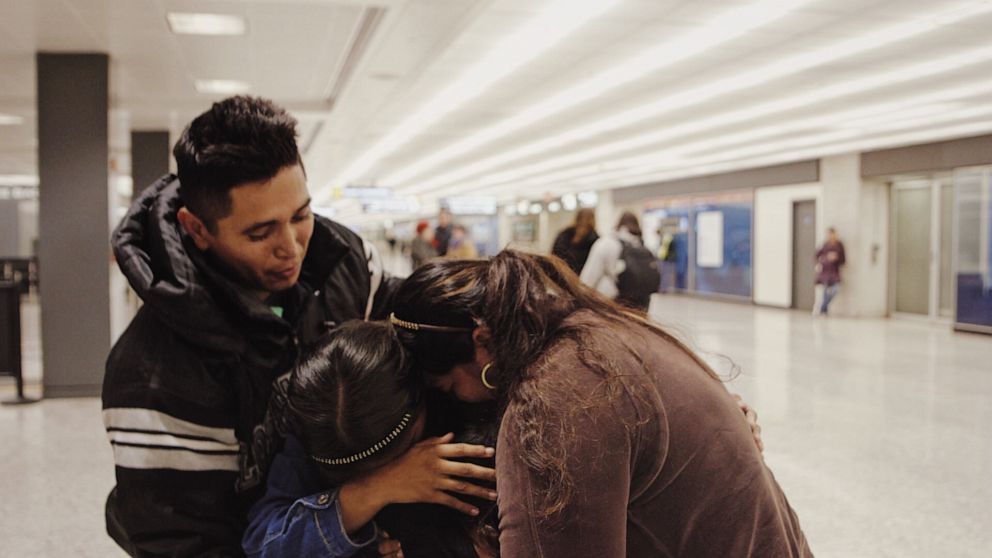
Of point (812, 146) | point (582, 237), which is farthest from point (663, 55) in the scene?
point (812, 146)

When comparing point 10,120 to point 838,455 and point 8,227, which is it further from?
point 8,227

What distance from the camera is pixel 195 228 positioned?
1443 millimetres

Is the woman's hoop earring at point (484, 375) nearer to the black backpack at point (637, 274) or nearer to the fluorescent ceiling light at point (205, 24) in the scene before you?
the black backpack at point (637, 274)

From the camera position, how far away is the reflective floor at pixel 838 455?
3592 mm

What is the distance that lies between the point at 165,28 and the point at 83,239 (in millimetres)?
2019

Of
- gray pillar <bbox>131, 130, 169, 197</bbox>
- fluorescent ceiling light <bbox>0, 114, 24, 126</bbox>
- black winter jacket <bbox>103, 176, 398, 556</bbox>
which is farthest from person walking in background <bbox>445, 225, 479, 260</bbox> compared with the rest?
black winter jacket <bbox>103, 176, 398, 556</bbox>

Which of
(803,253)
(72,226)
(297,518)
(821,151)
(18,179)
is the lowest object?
(297,518)

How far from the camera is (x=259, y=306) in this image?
4.57 ft

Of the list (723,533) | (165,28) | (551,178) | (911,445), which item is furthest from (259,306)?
(551,178)

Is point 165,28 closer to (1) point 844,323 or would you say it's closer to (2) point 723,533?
(2) point 723,533

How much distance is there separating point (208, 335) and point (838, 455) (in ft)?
14.7

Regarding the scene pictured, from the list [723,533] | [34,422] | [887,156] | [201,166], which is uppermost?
[887,156]

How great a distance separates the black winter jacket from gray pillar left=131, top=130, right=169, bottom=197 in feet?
39.6

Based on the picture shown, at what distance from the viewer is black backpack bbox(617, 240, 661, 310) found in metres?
6.43
